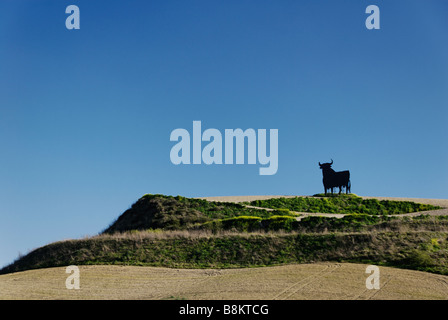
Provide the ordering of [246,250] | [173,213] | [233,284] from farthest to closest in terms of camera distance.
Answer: [173,213] < [246,250] < [233,284]

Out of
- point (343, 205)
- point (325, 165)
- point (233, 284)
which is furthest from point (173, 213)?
point (233, 284)

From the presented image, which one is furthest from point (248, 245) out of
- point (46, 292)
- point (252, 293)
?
point (46, 292)

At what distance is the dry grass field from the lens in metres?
18.3

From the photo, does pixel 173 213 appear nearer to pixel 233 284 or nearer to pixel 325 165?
pixel 325 165

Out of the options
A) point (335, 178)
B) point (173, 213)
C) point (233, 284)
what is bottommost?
point (233, 284)

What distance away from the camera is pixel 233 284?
66.8ft

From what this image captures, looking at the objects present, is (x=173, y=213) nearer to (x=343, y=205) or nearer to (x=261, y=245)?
(x=261, y=245)

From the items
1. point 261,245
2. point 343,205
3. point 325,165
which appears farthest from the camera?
point 325,165

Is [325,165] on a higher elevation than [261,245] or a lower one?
higher

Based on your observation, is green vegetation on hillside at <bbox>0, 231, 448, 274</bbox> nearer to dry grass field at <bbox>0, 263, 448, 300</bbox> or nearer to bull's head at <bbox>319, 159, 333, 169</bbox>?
dry grass field at <bbox>0, 263, 448, 300</bbox>

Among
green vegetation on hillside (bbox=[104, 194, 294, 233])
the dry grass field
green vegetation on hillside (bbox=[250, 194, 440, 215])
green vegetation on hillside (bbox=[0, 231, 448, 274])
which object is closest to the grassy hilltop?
green vegetation on hillside (bbox=[0, 231, 448, 274])

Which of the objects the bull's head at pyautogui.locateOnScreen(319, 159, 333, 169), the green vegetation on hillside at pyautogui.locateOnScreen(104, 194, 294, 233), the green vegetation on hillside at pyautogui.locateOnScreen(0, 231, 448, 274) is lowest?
the green vegetation on hillside at pyautogui.locateOnScreen(0, 231, 448, 274)

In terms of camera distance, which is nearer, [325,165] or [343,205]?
[343,205]
